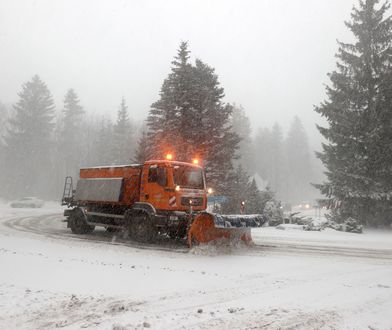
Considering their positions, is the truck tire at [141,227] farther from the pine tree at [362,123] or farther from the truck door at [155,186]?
the pine tree at [362,123]

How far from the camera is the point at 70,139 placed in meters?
68.4

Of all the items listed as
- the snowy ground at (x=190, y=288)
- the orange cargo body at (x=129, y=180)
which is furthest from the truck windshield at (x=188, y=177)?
the snowy ground at (x=190, y=288)

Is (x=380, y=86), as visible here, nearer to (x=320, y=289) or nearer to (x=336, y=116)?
(x=336, y=116)

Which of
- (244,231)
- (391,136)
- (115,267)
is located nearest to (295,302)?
(115,267)

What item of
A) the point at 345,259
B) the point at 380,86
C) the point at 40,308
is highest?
the point at 380,86

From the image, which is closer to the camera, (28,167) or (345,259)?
(345,259)

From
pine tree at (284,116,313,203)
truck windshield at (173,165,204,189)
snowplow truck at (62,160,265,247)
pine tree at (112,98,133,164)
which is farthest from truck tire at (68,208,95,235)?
pine tree at (284,116,313,203)

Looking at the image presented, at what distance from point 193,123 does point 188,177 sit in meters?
15.1

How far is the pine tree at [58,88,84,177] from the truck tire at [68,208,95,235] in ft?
161

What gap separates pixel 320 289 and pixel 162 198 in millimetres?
7874

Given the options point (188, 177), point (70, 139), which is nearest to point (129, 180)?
point (188, 177)

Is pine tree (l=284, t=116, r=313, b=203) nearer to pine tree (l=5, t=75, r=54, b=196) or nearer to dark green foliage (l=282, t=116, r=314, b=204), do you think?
dark green foliage (l=282, t=116, r=314, b=204)

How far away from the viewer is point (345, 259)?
12.3 metres

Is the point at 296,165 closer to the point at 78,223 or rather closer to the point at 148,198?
the point at 78,223
